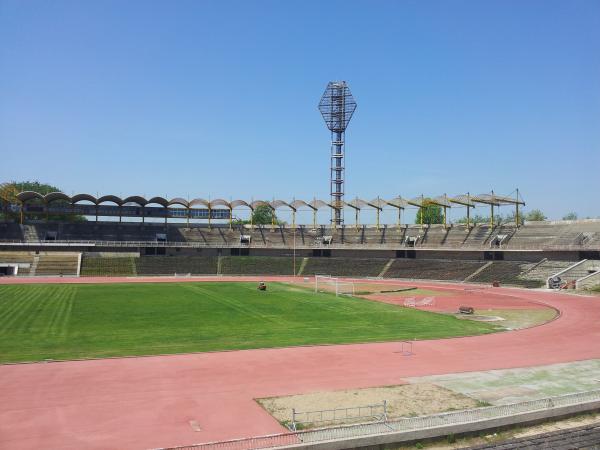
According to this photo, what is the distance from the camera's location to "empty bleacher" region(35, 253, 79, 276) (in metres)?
73.7

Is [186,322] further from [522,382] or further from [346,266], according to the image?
[346,266]

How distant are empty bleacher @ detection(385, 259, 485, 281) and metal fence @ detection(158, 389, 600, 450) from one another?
55.5m

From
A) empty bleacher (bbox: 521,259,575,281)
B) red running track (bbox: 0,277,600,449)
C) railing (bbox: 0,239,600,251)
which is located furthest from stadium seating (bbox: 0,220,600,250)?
red running track (bbox: 0,277,600,449)

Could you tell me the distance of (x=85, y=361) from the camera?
78.9 ft

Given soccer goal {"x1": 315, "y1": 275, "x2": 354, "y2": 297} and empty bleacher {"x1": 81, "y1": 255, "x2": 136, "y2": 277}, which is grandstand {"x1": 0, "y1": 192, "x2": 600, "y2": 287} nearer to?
empty bleacher {"x1": 81, "y1": 255, "x2": 136, "y2": 277}

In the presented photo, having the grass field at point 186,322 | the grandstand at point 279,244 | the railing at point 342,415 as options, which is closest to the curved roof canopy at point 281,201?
the grandstand at point 279,244

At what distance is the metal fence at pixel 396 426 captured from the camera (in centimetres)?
1423

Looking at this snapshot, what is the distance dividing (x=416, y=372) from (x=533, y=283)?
152 feet

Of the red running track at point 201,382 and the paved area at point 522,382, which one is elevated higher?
the paved area at point 522,382

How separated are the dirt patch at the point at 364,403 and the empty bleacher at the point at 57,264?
65.1 metres

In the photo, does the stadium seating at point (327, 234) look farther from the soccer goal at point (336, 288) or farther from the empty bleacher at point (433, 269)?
the soccer goal at point (336, 288)

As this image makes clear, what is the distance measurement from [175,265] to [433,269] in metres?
42.2

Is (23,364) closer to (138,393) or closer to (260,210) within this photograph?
(138,393)

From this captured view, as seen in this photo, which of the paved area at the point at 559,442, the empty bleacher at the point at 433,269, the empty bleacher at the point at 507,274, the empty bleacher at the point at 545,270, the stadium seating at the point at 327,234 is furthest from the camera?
the stadium seating at the point at 327,234
